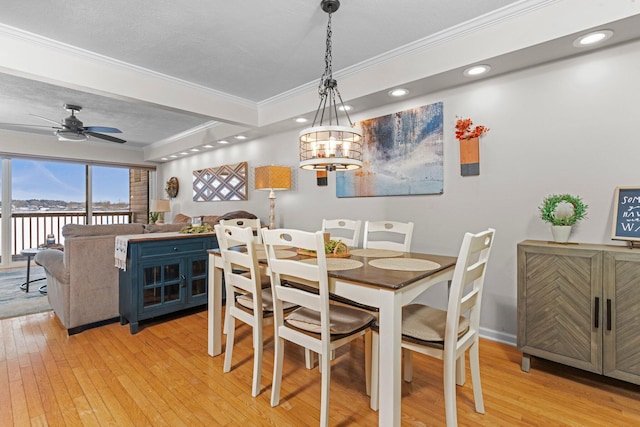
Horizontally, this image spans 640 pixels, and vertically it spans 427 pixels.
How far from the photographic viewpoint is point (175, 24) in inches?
92.5

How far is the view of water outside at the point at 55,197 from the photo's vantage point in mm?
6242

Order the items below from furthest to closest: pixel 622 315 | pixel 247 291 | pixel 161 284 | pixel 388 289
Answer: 1. pixel 161 284
2. pixel 247 291
3. pixel 622 315
4. pixel 388 289

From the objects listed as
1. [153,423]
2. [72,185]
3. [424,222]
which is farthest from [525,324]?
[72,185]

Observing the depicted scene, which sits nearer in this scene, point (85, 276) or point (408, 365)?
point (408, 365)

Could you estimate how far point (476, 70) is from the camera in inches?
98.0

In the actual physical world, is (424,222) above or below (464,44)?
below

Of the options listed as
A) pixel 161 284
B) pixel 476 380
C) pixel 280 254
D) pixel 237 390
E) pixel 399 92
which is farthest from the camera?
pixel 161 284

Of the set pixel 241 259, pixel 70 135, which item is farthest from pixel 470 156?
pixel 70 135

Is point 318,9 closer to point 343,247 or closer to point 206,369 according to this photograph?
point 343,247

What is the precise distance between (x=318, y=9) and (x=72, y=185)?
7261mm

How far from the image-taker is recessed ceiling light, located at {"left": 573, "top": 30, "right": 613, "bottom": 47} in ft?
6.49

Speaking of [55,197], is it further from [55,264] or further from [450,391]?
[450,391]

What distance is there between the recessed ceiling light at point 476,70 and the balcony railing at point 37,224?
7709 mm

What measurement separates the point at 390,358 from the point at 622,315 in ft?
4.93
